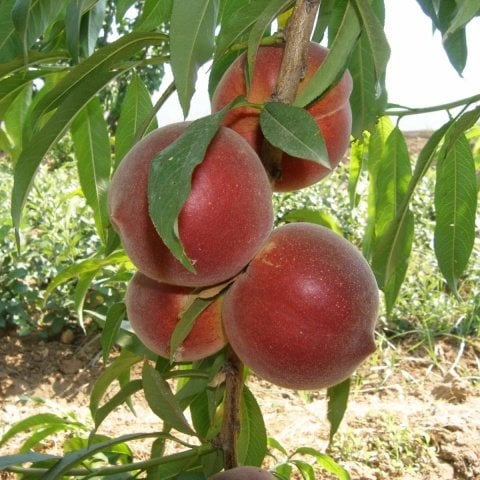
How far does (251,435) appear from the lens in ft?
3.32

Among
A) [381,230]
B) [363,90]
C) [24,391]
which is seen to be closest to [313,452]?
[381,230]

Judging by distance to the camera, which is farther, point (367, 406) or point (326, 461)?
point (367, 406)

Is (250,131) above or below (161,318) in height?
above

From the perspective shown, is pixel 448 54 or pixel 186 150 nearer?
pixel 186 150

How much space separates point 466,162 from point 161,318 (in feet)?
1.68

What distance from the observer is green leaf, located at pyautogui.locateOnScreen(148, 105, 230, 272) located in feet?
1.52

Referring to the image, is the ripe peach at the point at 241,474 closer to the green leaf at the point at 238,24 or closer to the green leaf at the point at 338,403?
the green leaf at the point at 338,403

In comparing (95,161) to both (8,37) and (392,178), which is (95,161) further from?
(392,178)

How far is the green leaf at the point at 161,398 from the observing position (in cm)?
79

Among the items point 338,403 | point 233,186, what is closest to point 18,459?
point 338,403

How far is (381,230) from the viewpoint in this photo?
1.05 metres

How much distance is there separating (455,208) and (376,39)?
1.48ft

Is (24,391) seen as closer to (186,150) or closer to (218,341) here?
(218,341)

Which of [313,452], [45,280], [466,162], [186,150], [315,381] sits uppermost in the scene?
[186,150]
